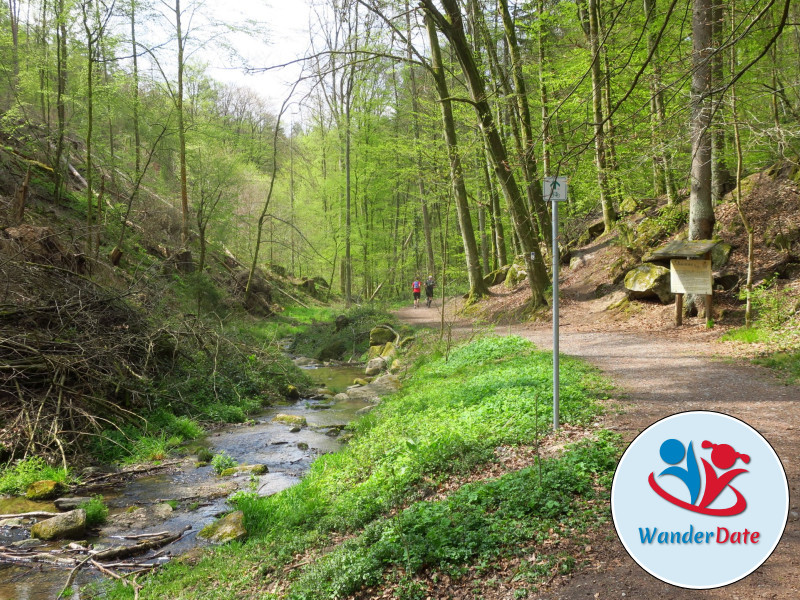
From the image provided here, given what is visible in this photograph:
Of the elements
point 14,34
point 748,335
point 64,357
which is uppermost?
A: point 14,34

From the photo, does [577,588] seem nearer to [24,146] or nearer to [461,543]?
[461,543]

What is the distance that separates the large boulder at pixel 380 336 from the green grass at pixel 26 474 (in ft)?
38.8

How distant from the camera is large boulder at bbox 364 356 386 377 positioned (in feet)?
52.4

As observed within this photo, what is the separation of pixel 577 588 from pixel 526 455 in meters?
2.13

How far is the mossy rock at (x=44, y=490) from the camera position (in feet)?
22.4

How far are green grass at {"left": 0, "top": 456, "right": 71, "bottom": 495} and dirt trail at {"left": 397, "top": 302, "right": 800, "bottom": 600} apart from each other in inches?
275

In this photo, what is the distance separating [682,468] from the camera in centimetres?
294

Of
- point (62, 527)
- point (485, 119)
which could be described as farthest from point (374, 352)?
point (62, 527)

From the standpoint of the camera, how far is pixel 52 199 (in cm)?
1697

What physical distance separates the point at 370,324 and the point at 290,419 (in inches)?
367

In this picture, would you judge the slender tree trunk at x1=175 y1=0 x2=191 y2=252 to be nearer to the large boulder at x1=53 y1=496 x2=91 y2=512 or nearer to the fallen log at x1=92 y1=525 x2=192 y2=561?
the large boulder at x1=53 y1=496 x2=91 y2=512

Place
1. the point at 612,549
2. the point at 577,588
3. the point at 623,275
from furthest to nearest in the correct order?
the point at 623,275 → the point at 612,549 → the point at 577,588

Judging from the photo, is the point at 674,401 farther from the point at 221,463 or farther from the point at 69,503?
the point at 69,503

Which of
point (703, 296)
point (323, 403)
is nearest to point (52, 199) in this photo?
point (323, 403)
